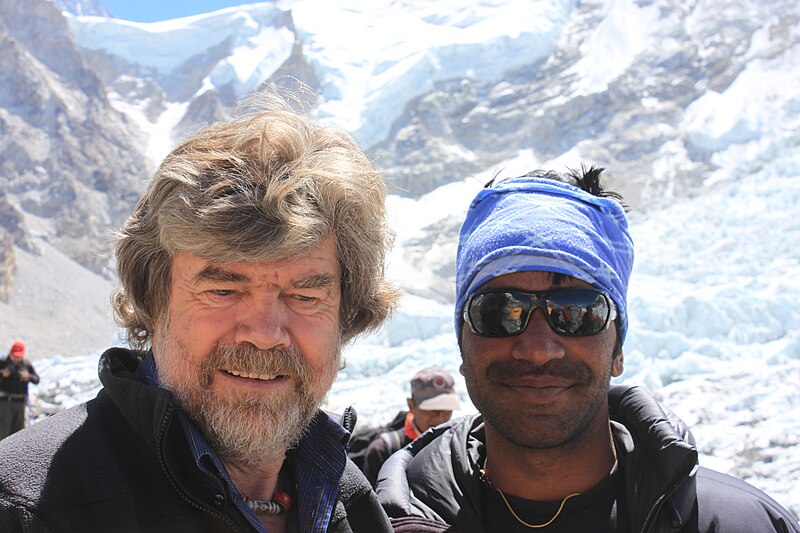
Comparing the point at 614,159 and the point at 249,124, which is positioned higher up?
the point at 249,124

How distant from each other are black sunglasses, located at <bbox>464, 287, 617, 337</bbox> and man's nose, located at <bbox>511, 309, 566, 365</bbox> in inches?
0.5

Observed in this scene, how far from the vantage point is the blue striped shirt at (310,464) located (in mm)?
1520

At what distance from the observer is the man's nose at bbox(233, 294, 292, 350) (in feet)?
5.25

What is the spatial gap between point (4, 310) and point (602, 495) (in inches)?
1426

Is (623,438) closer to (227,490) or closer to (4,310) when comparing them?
(227,490)

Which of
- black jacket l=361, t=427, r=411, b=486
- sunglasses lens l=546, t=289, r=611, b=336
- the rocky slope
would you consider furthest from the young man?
the rocky slope

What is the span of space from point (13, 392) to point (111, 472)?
8.18 m

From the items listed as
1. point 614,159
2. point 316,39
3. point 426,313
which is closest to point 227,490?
point 426,313

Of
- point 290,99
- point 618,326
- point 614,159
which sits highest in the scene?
point 290,99

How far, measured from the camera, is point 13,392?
27.7 feet

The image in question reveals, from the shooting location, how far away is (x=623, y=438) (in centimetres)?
193

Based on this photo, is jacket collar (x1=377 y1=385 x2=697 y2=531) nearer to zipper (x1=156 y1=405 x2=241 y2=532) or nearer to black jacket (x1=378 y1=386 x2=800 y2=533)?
black jacket (x1=378 y1=386 x2=800 y2=533)

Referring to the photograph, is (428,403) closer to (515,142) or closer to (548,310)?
(548,310)

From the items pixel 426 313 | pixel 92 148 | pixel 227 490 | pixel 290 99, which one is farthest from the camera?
pixel 92 148
